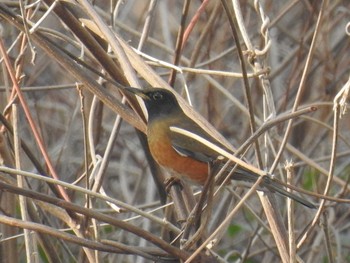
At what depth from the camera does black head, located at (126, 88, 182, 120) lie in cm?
334

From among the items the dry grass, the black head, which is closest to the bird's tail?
the dry grass

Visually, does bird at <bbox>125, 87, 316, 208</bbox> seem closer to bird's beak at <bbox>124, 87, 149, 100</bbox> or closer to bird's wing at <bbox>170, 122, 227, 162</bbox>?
bird's wing at <bbox>170, 122, 227, 162</bbox>

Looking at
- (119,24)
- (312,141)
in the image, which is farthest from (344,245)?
(119,24)

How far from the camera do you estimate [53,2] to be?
10.1 feet

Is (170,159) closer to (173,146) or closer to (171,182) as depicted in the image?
(173,146)

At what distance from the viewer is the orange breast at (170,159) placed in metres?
3.50

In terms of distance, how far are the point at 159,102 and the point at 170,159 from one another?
0.78ft

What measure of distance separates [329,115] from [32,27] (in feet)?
10.0

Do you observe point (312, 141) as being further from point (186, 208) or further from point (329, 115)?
point (186, 208)

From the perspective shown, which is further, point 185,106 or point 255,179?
point 255,179

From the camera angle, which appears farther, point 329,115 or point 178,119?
point 329,115

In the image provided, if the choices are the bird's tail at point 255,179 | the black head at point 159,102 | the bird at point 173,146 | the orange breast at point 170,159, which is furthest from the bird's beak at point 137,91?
the bird's tail at point 255,179

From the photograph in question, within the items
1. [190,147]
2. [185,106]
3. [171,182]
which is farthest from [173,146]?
[185,106]

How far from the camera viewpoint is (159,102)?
3.59 meters
